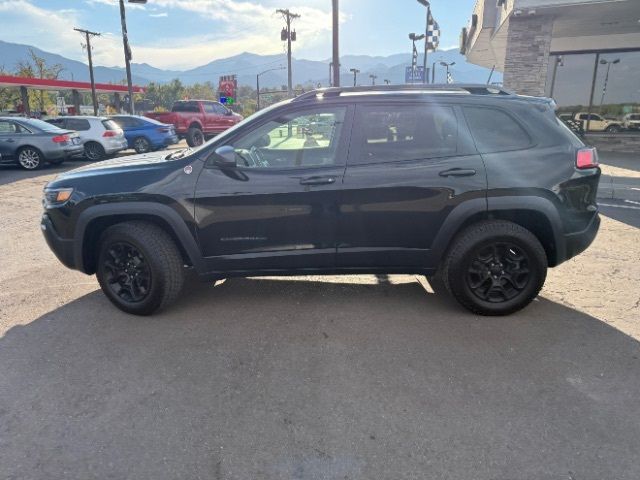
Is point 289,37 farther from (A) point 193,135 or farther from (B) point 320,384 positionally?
(B) point 320,384

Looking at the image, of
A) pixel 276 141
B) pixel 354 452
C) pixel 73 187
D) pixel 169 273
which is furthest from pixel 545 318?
pixel 73 187

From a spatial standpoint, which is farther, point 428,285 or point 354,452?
point 428,285

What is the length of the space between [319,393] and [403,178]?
1721mm

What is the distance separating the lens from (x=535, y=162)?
11.7 feet

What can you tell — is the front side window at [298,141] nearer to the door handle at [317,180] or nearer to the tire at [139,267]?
the door handle at [317,180]

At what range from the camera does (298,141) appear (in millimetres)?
3906

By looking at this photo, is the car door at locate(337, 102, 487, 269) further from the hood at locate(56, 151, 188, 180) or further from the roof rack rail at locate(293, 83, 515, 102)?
the hood at locate(56, 151, 188, 180)

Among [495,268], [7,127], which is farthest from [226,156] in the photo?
[7,127]

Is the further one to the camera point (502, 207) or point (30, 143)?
point (30, 143)

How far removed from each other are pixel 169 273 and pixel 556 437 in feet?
9.47

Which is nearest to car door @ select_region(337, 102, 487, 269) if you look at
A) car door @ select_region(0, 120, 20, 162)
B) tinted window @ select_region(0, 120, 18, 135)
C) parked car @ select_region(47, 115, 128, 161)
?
car door @ select_region(0, 120, 20, 162)

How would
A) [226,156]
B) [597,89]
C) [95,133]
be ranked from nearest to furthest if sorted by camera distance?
[226,156]
[95,133]
[597,89]

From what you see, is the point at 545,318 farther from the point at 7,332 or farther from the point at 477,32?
the point at 477,32

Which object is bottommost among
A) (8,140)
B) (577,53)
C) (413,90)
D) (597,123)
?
(8,140)
